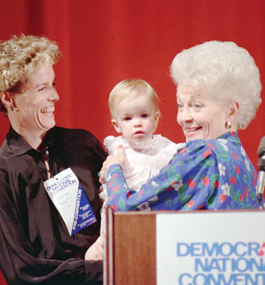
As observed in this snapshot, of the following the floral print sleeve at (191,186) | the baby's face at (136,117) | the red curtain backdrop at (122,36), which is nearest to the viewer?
the floral print sleeve at (191,186)

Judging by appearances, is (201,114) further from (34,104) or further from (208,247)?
(34,104)

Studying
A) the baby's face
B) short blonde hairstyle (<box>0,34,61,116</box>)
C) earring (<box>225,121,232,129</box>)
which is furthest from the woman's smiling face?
earring (<box>225,121,232,129</box>)

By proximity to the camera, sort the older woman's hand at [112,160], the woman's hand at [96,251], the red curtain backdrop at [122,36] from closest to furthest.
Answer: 1. the older woman's hand at [112,160]
2. the woman's hand at [96,251]
3. the red curtain backdrop at [122,36]

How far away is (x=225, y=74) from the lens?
Answer: 2006mm

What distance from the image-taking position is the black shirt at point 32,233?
2.25 m

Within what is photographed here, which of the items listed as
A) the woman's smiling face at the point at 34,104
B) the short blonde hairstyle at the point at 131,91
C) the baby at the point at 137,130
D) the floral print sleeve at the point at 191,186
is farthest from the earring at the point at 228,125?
the woman's smiling face at the point at 34,104

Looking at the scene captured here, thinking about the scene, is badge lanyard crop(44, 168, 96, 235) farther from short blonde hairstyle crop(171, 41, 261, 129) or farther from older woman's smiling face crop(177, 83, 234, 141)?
short blonde hairstyle crop(171, 41, 261, 129)

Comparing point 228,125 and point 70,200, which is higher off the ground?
point 228,125

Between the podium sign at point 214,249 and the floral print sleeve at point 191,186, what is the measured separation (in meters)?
0.29

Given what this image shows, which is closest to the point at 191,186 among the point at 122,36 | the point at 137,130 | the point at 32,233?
the point at 137,130

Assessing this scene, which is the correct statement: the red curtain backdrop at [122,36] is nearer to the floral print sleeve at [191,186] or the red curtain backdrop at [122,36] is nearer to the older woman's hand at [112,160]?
the older woman's hand at [112,160]

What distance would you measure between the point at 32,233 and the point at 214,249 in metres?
1.06

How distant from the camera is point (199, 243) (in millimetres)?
1503

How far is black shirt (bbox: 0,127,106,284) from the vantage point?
2.25 m
